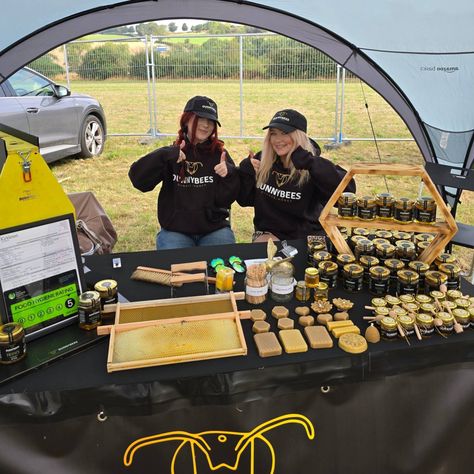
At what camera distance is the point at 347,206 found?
5.80 ft

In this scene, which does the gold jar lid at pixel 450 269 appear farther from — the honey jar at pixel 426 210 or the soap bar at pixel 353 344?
the soap bar at pixel 353 344

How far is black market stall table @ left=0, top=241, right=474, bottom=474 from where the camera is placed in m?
1.28

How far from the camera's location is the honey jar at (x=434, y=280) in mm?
1650

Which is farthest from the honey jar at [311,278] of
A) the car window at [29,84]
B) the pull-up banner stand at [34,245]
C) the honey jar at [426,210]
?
the car window at [29,84]

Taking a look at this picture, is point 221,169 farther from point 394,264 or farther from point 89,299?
point 89,299

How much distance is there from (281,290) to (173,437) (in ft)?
1.99

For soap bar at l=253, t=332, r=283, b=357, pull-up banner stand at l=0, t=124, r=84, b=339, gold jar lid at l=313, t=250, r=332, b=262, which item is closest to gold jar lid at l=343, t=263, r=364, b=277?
gold jar lid at l=313, t=250, r=332, b=262

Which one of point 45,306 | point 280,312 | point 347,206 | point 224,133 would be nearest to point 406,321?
point 280,312

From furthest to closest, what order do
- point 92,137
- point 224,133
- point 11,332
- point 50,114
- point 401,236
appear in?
point 224,133 → point 92,137 → point 50,114 → point 401,236 → point 11,332

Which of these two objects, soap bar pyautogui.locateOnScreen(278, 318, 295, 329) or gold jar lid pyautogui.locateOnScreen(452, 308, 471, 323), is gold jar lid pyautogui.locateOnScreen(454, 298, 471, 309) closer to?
gold jar lid pyautogui.locateOnScreen(452, 308, 471, 323)

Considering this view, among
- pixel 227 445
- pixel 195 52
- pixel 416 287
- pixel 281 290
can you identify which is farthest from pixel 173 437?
pixel 195 52

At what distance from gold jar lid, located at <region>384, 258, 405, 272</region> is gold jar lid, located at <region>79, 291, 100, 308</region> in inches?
41.1

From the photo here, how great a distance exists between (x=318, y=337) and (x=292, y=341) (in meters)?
0.09

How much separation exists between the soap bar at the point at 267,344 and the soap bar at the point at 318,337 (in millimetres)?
106
